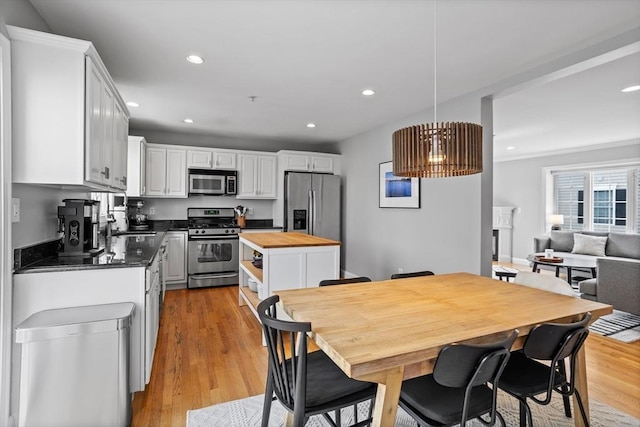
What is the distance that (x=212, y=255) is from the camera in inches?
203

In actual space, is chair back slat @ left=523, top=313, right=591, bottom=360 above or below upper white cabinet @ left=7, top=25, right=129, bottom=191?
below

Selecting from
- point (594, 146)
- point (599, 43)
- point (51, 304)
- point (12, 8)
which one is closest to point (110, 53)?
point (12, 8)

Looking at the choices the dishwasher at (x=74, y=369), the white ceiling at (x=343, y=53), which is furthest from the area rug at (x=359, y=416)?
the white ceiling at (x=343, y=53)

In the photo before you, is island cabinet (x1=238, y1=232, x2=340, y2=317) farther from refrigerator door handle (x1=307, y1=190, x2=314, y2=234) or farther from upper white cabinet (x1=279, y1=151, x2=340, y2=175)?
upper white cabinet (x1=279, y1=151, x2=340, y2=175)

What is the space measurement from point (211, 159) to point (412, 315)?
4.65 metres

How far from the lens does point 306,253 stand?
10.3ft

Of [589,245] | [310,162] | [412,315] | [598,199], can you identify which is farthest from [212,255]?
[598,199]

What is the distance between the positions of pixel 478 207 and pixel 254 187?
3.68m

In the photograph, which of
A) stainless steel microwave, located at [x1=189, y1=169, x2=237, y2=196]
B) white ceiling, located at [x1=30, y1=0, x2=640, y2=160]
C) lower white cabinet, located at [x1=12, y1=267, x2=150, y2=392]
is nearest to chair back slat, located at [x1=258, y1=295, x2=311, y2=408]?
lower white cabinet, located at [x1=12, y1=267, x2=150, y2=392]

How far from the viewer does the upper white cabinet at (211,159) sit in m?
5.30

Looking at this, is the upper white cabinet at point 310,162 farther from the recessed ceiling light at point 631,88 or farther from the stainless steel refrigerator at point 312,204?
the recessed ceiling light at point 631,88

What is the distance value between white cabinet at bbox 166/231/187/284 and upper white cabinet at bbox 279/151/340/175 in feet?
6.65

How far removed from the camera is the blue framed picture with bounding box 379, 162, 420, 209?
4219mm

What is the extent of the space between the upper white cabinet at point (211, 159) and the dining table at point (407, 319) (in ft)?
13.1
